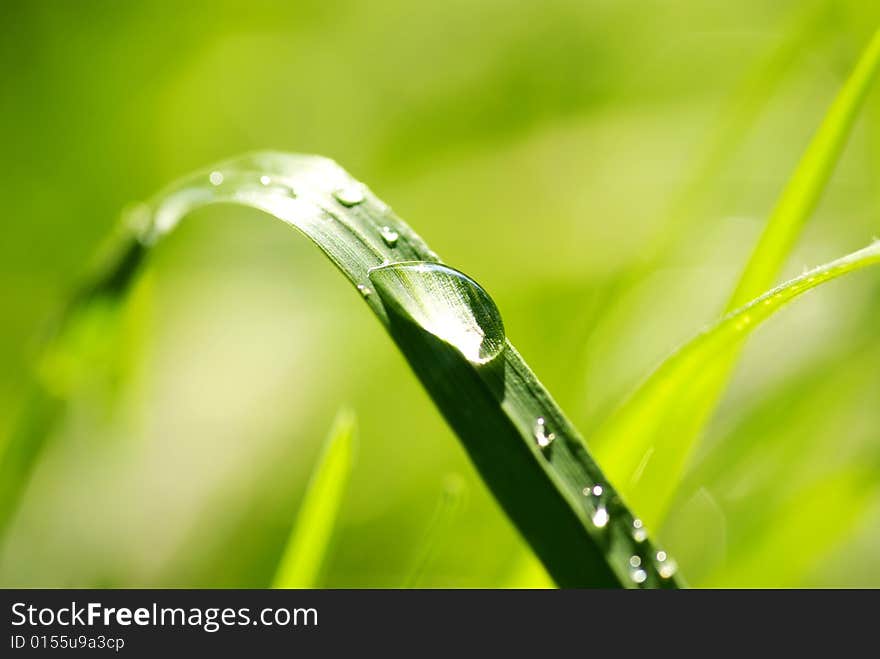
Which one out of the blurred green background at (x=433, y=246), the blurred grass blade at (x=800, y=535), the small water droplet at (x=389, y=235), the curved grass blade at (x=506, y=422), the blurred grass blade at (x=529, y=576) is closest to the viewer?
the curved grass blade at (x=506, y=422)

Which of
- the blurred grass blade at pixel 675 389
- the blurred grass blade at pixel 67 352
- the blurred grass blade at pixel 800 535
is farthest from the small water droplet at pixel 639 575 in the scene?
the blurred grass blade at pixel 67 352

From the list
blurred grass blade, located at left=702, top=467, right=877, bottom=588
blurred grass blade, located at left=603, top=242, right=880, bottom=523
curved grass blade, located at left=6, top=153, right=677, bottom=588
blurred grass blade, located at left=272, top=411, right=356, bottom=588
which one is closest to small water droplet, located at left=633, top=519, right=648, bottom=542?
curved grass blade, located at left=6, top=153, right=677, bottom=588

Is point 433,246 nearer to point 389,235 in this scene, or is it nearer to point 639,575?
point 389,235

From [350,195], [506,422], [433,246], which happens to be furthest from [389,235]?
[433,246]

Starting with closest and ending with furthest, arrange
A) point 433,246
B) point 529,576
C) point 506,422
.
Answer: point 506,422 → point 529,576 → point 433,246

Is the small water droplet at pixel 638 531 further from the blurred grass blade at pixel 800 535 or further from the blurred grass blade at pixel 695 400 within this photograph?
the blurred grass blade at pixel 800 535

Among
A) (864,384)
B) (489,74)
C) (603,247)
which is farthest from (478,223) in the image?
(864,384)

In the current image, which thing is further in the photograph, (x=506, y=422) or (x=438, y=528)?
(x=438, y=528)
